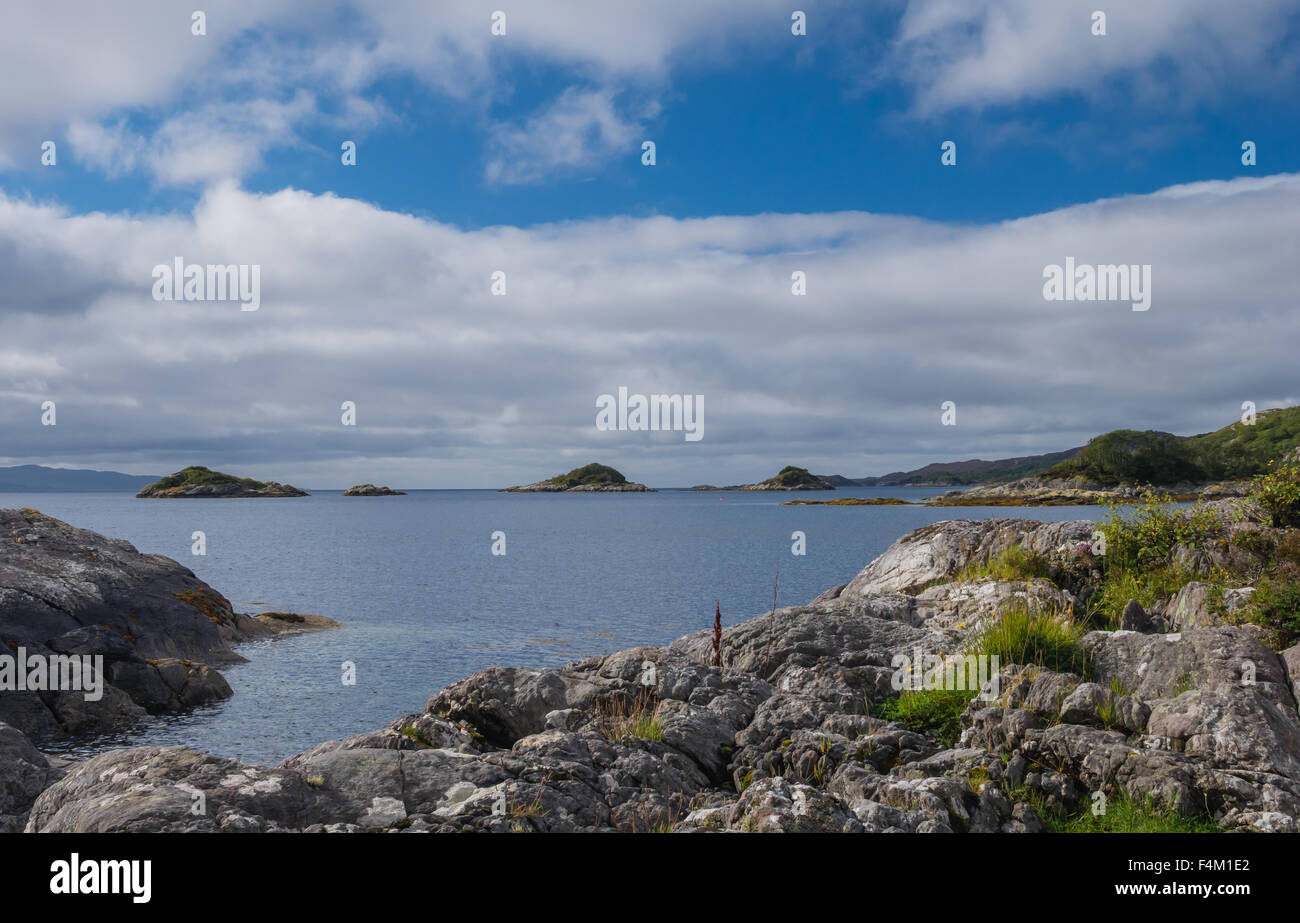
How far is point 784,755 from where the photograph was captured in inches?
405

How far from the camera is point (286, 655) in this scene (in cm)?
3294

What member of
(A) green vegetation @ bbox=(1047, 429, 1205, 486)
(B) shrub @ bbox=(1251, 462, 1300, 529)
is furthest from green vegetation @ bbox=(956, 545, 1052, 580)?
(A) green vegetation @ bbox=(1047, 429, 1205, 486)

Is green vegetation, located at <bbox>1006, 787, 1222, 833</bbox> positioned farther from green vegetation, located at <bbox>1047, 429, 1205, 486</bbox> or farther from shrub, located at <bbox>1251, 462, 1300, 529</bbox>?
green vegetation, located at <bbox>1047, 429, 1205, 486</bbox>

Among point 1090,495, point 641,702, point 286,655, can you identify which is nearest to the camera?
point 641,702

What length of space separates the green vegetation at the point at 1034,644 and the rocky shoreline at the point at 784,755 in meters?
0.12

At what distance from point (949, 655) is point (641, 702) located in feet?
17.4

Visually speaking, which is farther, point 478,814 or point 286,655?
point 286,655

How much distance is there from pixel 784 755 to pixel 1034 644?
5134mm

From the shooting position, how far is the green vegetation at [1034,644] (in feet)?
40.9

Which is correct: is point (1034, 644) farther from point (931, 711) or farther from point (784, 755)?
point (784, 755)

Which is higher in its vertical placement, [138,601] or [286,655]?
[138,601]

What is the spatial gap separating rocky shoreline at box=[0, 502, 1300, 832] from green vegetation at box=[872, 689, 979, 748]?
121 mm
